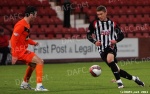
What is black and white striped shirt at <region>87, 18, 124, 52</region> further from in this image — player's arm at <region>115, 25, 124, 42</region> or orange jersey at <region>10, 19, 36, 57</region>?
orange jersey at <region>10, 19, 36, 57</region>

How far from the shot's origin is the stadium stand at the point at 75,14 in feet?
83.0

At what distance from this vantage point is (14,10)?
84.3ft

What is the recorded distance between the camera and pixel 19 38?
1136cm

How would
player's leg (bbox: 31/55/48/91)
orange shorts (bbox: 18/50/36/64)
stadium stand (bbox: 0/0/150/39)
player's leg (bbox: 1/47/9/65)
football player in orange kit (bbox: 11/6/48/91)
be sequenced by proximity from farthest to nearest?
stadium stand (bbox: 0/0/150/39) → player's leg (bbox: 1/47/9/65) → orange shorts (bbox: 18/50/36/64) → football player in orange kit (bbox: 11/6/48/91) → player's leg (bbox: 31/55/48/91)

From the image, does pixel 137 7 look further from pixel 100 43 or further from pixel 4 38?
pixel 100 43

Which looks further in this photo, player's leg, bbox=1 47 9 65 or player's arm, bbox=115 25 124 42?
player's leg, bbox=1 47 9 65

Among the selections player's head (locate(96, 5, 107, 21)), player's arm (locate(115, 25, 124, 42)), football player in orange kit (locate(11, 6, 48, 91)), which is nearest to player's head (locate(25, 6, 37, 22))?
football player in orange kit (locate(11, 6, 48, 91))

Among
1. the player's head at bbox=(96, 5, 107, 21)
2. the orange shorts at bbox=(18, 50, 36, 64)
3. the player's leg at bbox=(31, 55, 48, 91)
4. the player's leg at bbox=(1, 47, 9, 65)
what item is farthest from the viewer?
the player's leg at bbox=(1, 47, 9, 65)

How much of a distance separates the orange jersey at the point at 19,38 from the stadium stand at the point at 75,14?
12767 millimetres

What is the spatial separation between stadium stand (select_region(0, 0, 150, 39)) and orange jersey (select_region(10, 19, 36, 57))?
503 inches

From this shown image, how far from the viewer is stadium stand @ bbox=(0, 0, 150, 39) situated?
2530cm

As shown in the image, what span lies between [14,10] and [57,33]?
2.60 m

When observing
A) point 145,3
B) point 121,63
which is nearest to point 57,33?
point 121,63

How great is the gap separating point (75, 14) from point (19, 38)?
1614cm
